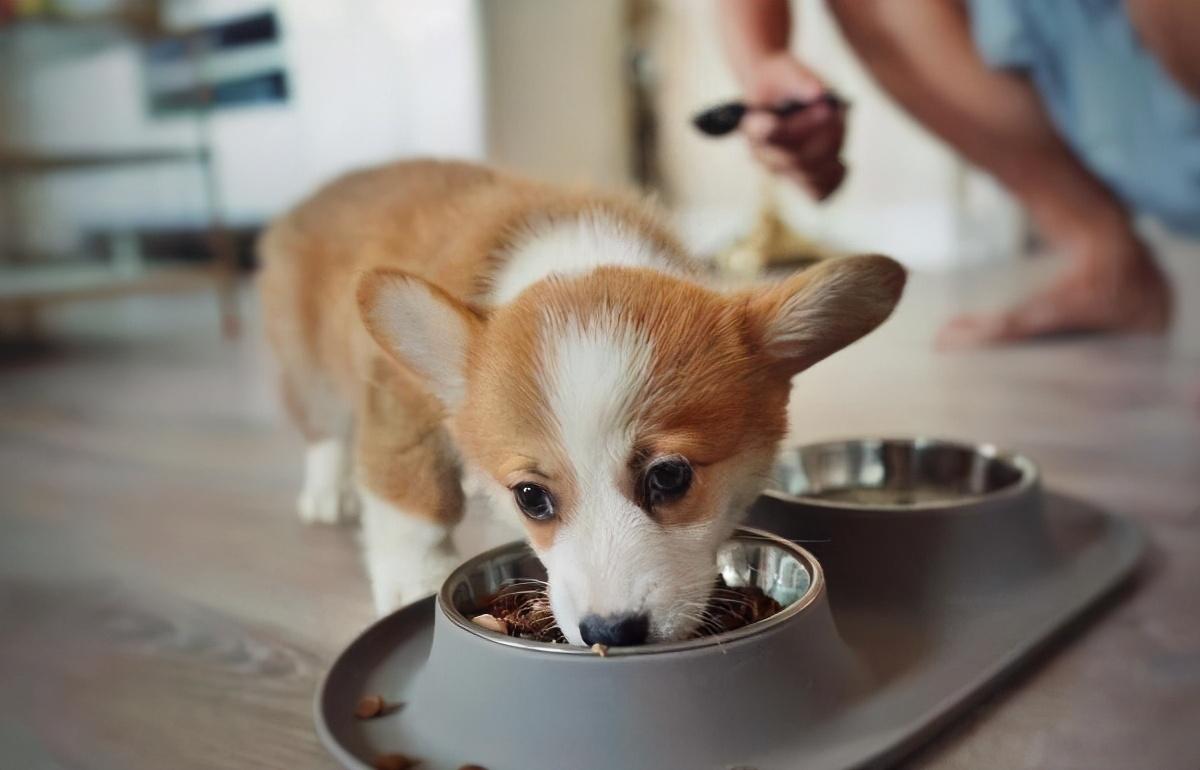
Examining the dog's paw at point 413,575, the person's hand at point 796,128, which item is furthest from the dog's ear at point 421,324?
the person's hand at point 796,128

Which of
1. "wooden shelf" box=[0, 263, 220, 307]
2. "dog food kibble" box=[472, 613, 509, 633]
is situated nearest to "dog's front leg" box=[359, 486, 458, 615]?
"dog food kibble" box=[472, 613, 509, 633]

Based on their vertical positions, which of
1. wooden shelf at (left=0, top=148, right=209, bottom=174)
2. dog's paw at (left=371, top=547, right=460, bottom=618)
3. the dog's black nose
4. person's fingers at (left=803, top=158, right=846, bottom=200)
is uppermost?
person's fingers at (left=803, top=158, right=846, bottom=200)

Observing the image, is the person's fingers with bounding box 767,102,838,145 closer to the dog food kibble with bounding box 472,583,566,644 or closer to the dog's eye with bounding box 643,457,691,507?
the dog's eye with bounding box 643,457,691,507

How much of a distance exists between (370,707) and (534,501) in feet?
0.76

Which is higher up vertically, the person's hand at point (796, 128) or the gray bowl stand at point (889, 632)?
the person's hand at point (796, 128)

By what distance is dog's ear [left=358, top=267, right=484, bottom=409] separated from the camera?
959 mm

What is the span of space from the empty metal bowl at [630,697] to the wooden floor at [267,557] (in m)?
0.13

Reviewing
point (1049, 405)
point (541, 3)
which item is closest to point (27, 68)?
point (541, 3)

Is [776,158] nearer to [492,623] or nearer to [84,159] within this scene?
[492,623]

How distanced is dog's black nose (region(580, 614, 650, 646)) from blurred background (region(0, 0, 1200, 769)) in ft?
0.93

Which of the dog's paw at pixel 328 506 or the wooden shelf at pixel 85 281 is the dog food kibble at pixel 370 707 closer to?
the dog's paw at pixel 328 506

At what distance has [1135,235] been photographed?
251cm

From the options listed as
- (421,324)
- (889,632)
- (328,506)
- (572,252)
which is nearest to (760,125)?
(572,252)

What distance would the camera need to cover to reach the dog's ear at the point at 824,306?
3.03ft
